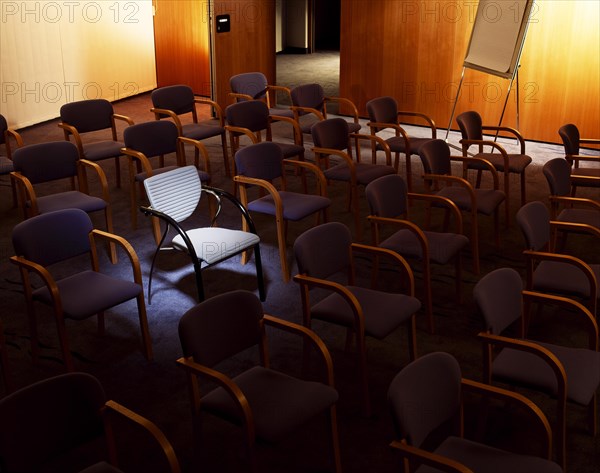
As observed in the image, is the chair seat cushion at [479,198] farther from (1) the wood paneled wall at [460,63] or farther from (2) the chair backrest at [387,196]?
(1) the wood paneled wall at [460,63]

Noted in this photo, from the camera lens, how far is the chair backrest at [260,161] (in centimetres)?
530

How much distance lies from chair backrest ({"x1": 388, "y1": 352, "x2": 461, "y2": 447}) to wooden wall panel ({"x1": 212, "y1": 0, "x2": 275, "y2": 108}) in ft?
23.5

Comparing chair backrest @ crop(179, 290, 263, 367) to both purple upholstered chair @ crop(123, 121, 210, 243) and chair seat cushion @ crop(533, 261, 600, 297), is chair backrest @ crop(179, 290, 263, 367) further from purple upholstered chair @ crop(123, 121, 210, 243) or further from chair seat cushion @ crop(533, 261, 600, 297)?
purple upholstered chair @ crop(123, 121, 210, 243)

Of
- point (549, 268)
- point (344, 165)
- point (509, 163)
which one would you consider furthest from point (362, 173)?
point (549, 268)

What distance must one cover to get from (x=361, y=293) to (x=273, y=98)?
626cm

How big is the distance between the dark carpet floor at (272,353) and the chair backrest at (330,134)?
632 mm

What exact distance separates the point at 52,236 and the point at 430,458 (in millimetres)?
2525

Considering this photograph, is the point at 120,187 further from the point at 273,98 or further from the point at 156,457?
the point at 156,457

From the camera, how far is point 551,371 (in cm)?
319

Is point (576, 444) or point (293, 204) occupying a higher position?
point (293, 204)

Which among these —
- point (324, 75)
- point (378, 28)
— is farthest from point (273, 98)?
point (324, 75)

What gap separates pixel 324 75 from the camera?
12.8 m

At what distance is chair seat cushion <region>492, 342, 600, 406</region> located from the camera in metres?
3.11

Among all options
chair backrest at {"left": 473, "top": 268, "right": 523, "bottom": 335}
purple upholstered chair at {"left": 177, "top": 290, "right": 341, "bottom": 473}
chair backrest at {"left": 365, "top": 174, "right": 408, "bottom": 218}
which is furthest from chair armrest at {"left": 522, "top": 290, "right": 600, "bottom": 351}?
chair backrest at {"left": 365, "top": 174, "right": 408, "bottom": 218}
